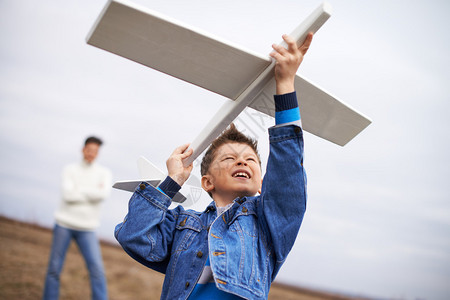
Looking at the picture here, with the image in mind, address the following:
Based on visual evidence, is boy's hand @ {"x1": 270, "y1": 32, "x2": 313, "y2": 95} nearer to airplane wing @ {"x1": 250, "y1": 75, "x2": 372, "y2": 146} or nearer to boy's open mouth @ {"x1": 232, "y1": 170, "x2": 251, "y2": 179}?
airplane wing @ {"x1": 250, "y1": 75, "x2": 372, "y2": 146}

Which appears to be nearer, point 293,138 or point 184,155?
point 293,138

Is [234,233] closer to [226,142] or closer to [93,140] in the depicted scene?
[226,142]

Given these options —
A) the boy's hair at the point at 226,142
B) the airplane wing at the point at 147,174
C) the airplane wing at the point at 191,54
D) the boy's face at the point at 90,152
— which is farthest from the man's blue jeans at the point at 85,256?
the airplane wing at the point at 191,54

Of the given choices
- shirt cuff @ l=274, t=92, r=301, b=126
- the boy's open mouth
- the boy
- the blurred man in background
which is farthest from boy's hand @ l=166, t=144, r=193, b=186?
the blurred man in background

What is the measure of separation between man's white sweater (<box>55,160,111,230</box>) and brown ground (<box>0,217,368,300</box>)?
1.13 metres

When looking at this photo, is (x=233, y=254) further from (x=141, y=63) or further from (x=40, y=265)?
(x=40, y=265)

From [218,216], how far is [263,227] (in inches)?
8.4

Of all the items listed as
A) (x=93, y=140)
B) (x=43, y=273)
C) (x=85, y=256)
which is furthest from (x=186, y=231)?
(x=43, y=273)

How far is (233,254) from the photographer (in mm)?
1511

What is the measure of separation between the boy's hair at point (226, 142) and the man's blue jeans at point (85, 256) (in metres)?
2.48

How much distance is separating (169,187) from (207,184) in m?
0.25

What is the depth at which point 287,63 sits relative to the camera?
153cm

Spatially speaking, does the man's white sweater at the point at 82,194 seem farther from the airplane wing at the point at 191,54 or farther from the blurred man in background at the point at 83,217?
the airplane wing at the point at 191,54

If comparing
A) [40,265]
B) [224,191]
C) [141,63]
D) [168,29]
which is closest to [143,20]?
[168,29]
